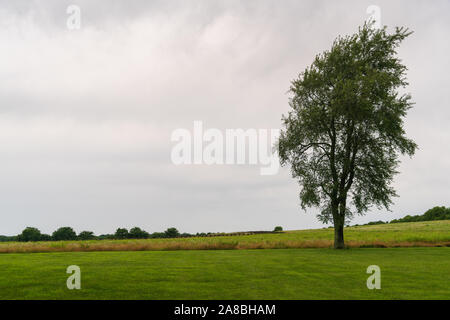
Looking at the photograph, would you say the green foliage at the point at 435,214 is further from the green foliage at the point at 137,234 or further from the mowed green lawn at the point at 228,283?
the mowed green lawn at the point at 228,283

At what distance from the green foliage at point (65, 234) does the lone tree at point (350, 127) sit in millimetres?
60687

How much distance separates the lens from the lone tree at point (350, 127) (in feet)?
112

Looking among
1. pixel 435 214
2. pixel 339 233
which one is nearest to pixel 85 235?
pixel 339 233

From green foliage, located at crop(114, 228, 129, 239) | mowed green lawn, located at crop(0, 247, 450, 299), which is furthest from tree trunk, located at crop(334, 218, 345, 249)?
green foliage, located at crop(114, 228, 129, 239)

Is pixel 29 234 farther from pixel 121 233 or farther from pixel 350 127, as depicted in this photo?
pixel 350 127

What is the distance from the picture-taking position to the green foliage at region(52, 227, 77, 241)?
7700 cm

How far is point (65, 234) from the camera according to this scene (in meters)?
78.0

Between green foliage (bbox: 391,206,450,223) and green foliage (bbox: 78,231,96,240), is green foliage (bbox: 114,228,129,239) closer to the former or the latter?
green foliage (bbox: 78,231,96,240)

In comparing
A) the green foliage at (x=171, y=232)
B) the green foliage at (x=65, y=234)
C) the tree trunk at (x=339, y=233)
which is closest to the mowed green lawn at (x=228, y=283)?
the tree trunk at (x=339, y=233)

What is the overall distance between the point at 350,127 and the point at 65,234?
6881cm
